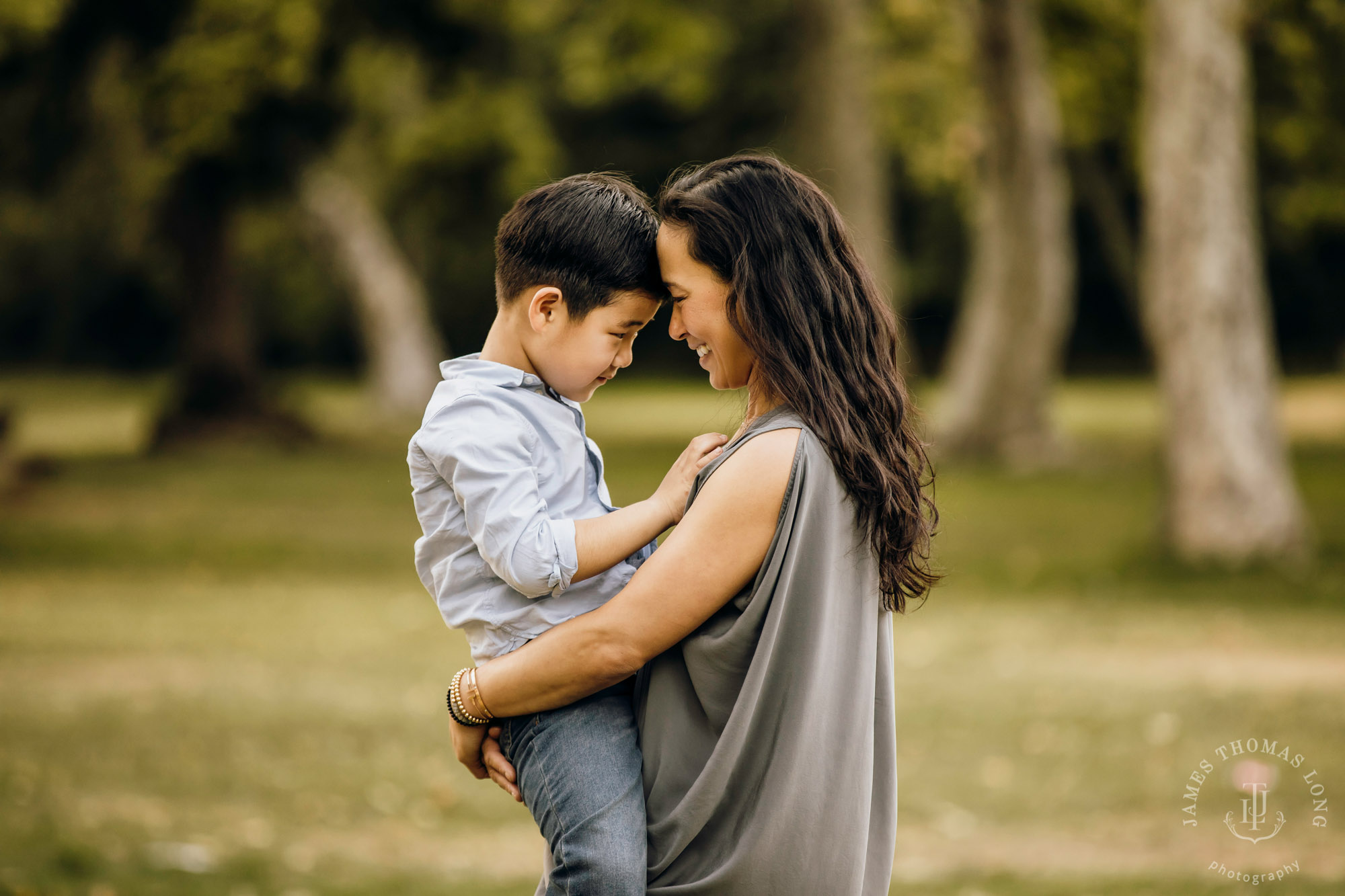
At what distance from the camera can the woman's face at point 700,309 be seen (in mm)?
2107

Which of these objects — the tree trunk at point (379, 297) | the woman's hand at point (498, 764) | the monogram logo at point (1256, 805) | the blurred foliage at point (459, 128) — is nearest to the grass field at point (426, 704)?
the monogram logo at point (1256, 805)

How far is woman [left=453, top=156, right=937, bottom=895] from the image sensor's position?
6.55 feet

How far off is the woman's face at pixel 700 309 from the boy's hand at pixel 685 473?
9 centimetres

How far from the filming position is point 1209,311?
10938mm

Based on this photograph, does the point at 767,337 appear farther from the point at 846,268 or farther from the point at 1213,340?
the point at 1213,340

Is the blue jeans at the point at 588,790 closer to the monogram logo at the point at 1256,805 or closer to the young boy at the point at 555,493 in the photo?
the young boy at the point at 555,493

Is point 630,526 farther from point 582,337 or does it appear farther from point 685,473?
point 582,337

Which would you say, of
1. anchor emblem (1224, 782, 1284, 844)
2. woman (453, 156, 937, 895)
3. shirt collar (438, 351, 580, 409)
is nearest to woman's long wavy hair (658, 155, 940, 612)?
woman (453, 156, 937, 895)

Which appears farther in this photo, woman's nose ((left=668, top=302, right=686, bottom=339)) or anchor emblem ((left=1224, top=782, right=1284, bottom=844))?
anchor emblem ((left=1224, top=782, right=1284, bottom=844))

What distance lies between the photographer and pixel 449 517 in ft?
7.22

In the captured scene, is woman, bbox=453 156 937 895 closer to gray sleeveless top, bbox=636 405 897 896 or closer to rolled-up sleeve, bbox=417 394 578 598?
gray sleeveless top, bbox=636 405 897 896

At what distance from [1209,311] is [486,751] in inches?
393

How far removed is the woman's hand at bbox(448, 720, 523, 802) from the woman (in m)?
0.11

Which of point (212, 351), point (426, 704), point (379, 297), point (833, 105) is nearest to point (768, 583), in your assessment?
point (426, 704)
